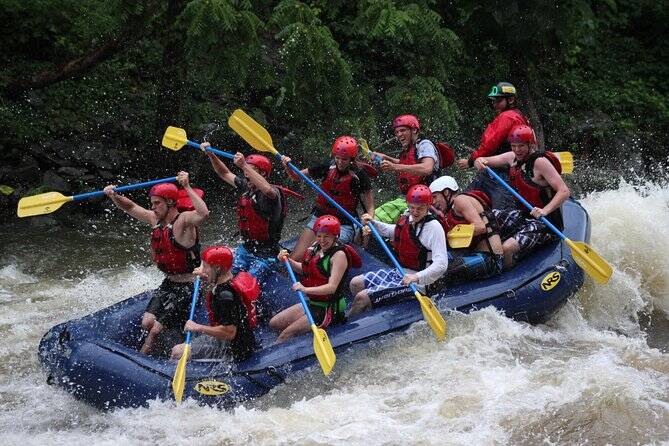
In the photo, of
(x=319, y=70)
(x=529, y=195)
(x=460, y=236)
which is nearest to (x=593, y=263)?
(x=529, y=195)

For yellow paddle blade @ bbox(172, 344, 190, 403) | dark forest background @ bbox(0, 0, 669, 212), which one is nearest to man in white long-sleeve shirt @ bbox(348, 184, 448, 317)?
yellow paddle blade @ bbox(172, 344, 190, 403)

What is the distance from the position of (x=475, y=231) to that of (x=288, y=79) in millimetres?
3525

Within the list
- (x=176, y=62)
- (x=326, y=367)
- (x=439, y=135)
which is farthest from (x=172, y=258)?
(x=439, y=135)

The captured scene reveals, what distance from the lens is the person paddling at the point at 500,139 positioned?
7.64m

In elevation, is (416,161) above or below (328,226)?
below

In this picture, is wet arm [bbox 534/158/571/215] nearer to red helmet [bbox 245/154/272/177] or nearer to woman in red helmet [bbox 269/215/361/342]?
woman in red helmet [bbox 269/215/361/342]

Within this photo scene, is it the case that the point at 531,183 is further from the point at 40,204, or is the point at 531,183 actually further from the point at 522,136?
the point at 40,204

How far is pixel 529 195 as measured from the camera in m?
7.39

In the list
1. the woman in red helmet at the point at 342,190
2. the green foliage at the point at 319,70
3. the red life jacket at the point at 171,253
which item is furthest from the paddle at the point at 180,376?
the green foliage at the point at 319,70

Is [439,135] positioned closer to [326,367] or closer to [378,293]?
[378,293]

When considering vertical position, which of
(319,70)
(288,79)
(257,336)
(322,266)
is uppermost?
(322,266)

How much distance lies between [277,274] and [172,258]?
3.27 feet

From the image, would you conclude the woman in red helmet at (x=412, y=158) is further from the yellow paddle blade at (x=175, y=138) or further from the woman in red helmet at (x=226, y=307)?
the woman in red helmet at (x=226, y=307)

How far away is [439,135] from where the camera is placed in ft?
39.1
